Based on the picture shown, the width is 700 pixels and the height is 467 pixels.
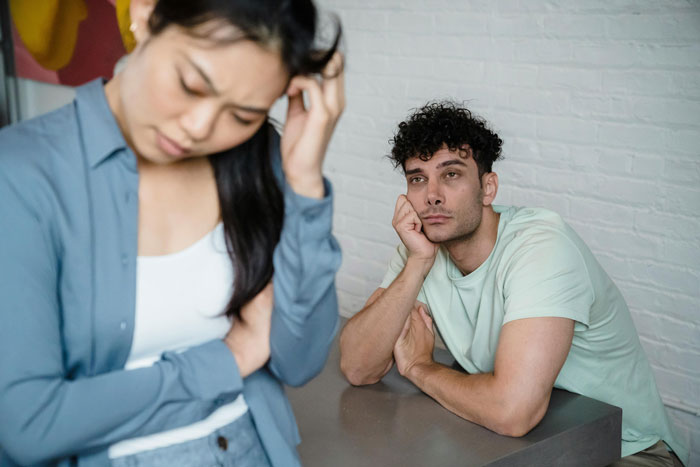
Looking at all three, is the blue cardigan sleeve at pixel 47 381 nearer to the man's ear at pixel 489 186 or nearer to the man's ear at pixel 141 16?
the man's ear at pixel 141 16

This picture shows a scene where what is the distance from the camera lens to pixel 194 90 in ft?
2.58

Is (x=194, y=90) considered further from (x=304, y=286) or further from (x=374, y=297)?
(x=374, y=297)

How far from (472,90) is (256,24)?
218 centimetres

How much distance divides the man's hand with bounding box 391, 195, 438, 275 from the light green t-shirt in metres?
0.10

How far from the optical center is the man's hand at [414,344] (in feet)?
6.08

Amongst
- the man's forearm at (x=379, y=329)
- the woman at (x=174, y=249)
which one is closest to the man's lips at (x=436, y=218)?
the man's forearm at (x=379, y=329)

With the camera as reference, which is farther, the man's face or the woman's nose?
the man's face

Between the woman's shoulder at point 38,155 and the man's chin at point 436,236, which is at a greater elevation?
the woman's shoulder at point 38,155

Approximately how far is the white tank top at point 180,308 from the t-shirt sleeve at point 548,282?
97 cm

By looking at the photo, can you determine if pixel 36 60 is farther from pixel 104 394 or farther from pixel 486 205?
pixel 104 394

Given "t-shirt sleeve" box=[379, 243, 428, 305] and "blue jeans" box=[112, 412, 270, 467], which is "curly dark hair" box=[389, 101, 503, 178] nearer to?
"t-shirt sleeve" box=[379, 243, 428, 305]

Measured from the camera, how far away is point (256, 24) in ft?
2.51

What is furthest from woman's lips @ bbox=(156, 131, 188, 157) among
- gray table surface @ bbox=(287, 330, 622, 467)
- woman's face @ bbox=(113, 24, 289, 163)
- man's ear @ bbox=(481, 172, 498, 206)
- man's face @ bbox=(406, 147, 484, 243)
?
man's ear @ bbox=(481, 172, 498, 206)

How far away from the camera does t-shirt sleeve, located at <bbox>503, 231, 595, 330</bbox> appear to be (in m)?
1.75
